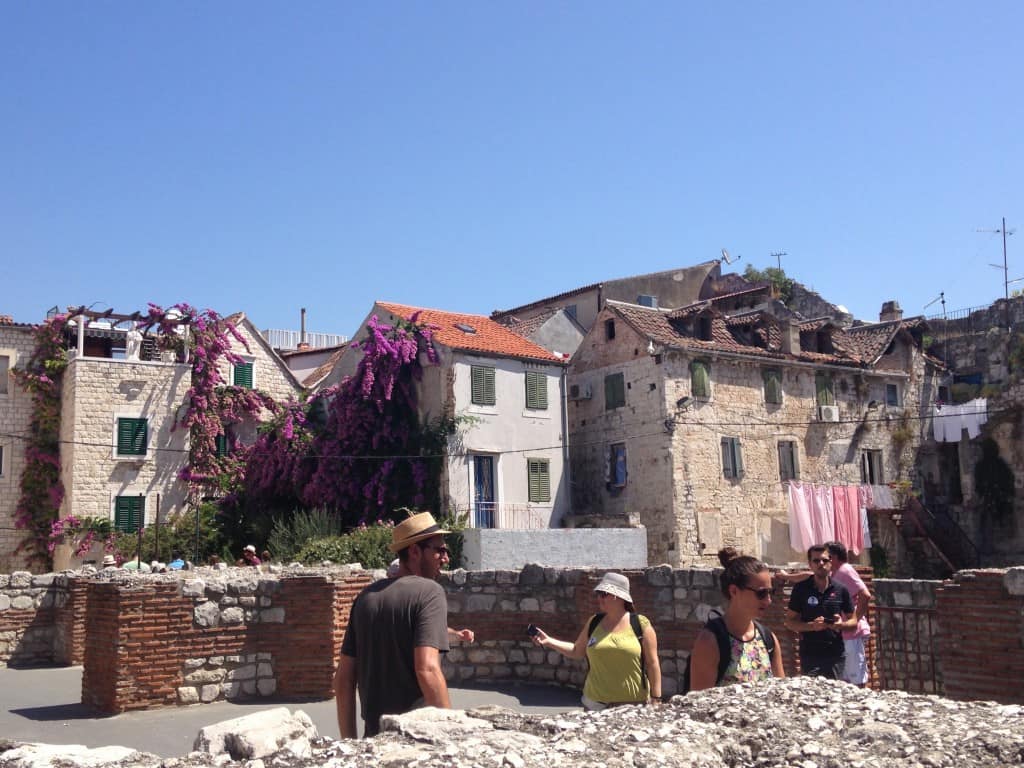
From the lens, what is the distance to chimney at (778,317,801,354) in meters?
35.8

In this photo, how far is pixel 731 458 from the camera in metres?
33.4

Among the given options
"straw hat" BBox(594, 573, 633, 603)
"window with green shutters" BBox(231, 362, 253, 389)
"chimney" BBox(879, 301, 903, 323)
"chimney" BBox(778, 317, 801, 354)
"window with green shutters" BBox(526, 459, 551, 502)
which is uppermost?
"chimney" BBox(879, 301, 903, 323)

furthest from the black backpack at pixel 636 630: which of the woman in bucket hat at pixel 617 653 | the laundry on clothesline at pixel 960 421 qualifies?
the laundry on clothesline at pixel 960 421

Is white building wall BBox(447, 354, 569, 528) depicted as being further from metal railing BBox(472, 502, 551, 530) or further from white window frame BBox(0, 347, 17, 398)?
white window frame BBox(0, 347, 17, 398)

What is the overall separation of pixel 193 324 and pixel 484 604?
885 inches

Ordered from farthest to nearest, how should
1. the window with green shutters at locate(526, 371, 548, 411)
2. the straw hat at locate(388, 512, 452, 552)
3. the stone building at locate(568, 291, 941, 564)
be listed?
the window with green shutters at locate(526, 371, 548, 411) < the stone building at locate(568, 291, 941, 564) < the straw hat at locate(388, 512, 452, 552)

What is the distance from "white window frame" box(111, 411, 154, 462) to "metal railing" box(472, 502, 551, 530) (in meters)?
10.5

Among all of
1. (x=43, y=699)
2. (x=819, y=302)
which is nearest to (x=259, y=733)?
(x=43, y=699)

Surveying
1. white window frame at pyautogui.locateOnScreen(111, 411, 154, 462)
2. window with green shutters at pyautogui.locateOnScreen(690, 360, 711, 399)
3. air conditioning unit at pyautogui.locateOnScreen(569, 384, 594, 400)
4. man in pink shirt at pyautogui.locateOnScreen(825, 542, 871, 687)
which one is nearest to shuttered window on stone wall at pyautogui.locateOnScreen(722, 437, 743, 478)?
window with green shutters at pyautogui.locateOnScreen(690, 360, 711, 399)

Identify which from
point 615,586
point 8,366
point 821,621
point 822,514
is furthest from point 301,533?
point 615,586

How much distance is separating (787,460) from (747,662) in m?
30.5

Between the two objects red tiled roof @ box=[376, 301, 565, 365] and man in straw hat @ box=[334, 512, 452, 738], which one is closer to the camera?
man in straw hat @ box=[334, 512, 452, 738]

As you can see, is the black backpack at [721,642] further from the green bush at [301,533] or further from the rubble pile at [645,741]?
the green bush at [301,533]

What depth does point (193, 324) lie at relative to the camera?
33.2 m
